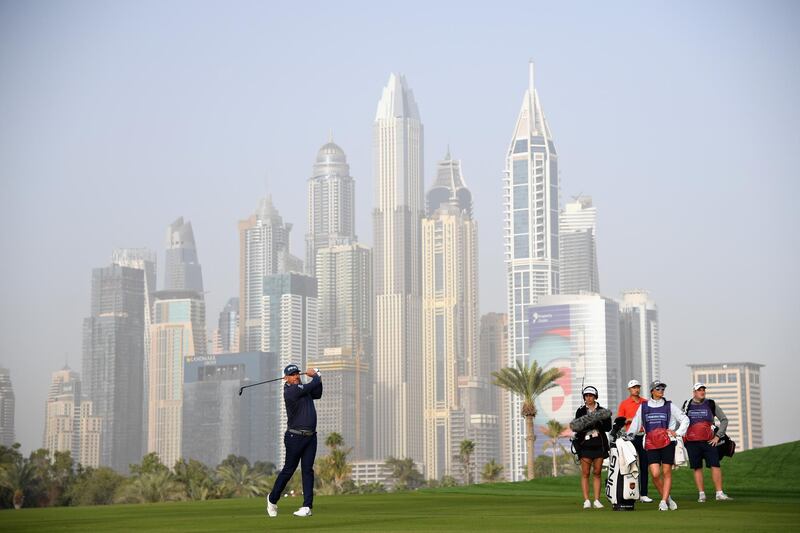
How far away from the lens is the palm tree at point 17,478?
11518 centimetres

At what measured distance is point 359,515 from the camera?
68.5ft

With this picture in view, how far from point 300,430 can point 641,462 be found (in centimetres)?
597

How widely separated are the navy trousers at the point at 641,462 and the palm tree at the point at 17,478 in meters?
98.6

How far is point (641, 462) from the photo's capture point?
75.3 ft

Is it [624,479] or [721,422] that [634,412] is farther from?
[721,422]

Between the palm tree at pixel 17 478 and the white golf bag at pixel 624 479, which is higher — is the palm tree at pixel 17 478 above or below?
below

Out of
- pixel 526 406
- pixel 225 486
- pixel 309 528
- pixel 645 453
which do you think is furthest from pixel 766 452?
pixel 225 486

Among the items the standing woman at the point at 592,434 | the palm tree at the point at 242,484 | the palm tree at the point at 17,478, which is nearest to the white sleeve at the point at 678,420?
the standing woman at the point at 592,434

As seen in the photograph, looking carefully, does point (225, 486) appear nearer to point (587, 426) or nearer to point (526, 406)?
point (526, 406)

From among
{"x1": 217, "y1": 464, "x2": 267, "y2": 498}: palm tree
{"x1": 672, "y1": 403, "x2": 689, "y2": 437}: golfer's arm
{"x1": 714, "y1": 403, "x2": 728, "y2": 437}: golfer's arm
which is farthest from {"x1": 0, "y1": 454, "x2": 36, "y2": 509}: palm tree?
{"x1": 672, "y1": 403, "x2": 689, "y2": 437}: golfer's arm

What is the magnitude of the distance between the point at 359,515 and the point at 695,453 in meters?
6.29

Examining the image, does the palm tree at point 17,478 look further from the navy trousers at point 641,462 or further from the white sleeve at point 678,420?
the white sleeve at point 678,420

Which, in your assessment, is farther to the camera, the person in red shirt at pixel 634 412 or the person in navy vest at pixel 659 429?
the person in red shirt at pixel 634 412

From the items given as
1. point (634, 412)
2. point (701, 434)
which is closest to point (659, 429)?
point (634, 412)
